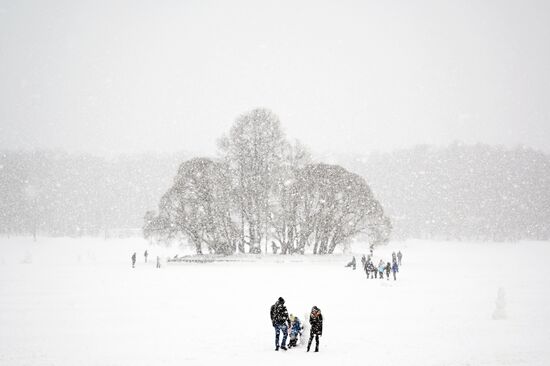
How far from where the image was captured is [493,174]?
106312 mm

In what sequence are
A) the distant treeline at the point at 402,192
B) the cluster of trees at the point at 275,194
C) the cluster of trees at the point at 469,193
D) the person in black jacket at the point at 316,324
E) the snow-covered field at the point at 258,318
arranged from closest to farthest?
the snow-covered field at the point at 258,318 < the person in black jacket at the point at 316,324 < the cluster of trees at the point at 275,194 < the cluster of trees at the point at 469,193 < the distant treeline at the point at 402,192

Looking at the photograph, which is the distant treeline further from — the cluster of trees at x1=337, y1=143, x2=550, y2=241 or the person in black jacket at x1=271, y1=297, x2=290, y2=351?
the person in black jacket at x1=271, y1=297, x2=290, y2=351

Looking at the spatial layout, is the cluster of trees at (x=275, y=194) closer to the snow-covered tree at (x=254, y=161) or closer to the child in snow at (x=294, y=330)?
the snow-covered tree at (x=254, y=161)

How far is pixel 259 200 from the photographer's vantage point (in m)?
52.2

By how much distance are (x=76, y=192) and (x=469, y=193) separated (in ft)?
296

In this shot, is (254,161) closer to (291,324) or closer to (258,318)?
(258,318)

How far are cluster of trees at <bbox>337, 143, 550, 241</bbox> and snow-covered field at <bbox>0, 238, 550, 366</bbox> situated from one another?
62.4 meters

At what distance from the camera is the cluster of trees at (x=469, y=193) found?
9481cm

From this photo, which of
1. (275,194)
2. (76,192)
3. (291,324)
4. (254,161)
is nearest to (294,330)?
(291,324)

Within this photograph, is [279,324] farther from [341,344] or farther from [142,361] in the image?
[142,361]

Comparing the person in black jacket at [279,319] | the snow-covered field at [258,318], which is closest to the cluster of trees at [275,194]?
the snow-covered field at [258,318]

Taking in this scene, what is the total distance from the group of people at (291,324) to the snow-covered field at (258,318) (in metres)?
0.50

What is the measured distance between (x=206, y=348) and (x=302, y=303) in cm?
855

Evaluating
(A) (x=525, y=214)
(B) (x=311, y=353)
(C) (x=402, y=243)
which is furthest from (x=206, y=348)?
(A) (x=525, y=214)
